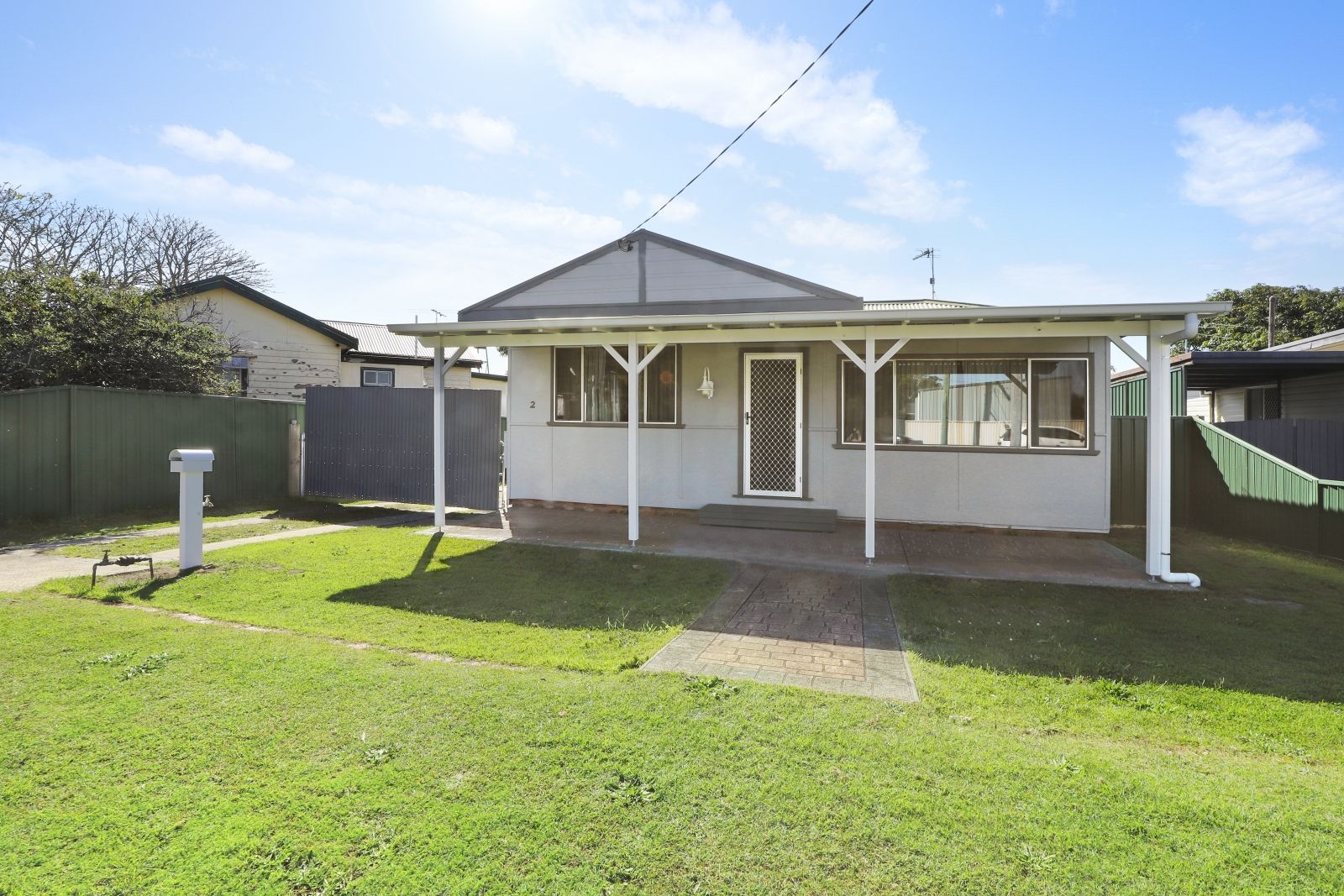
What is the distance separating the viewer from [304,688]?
364 centimetres

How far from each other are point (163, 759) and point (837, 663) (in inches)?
145

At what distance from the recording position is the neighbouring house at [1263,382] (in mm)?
11117

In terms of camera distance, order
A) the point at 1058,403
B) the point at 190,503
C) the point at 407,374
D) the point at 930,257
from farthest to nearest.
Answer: the point at 407,374 → the point at 930,257 → the point at 1058,403 → the point at 190,503

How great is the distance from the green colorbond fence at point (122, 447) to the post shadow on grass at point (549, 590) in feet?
20.0

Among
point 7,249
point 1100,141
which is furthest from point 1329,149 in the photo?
point 7,249

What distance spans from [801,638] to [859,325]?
12.6 ft

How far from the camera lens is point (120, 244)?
2708 cm

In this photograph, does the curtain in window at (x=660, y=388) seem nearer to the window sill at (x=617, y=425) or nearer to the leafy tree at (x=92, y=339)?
the window sill at (x=617, y=425)

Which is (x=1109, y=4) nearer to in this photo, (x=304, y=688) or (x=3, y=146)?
(x=304, y=688)

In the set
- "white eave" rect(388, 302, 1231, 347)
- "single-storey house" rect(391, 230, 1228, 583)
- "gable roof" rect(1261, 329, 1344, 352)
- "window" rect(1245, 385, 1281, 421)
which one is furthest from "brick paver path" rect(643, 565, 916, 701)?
"window" rect(1245, 385, 1281, 421)

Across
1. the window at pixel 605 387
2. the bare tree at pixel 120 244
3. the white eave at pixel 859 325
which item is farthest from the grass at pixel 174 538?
the bare tree at pixel 120 244

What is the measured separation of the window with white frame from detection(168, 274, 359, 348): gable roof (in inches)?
591

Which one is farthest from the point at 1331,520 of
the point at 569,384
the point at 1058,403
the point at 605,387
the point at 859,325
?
the point at 569,384

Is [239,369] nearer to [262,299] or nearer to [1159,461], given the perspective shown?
[262,299]
